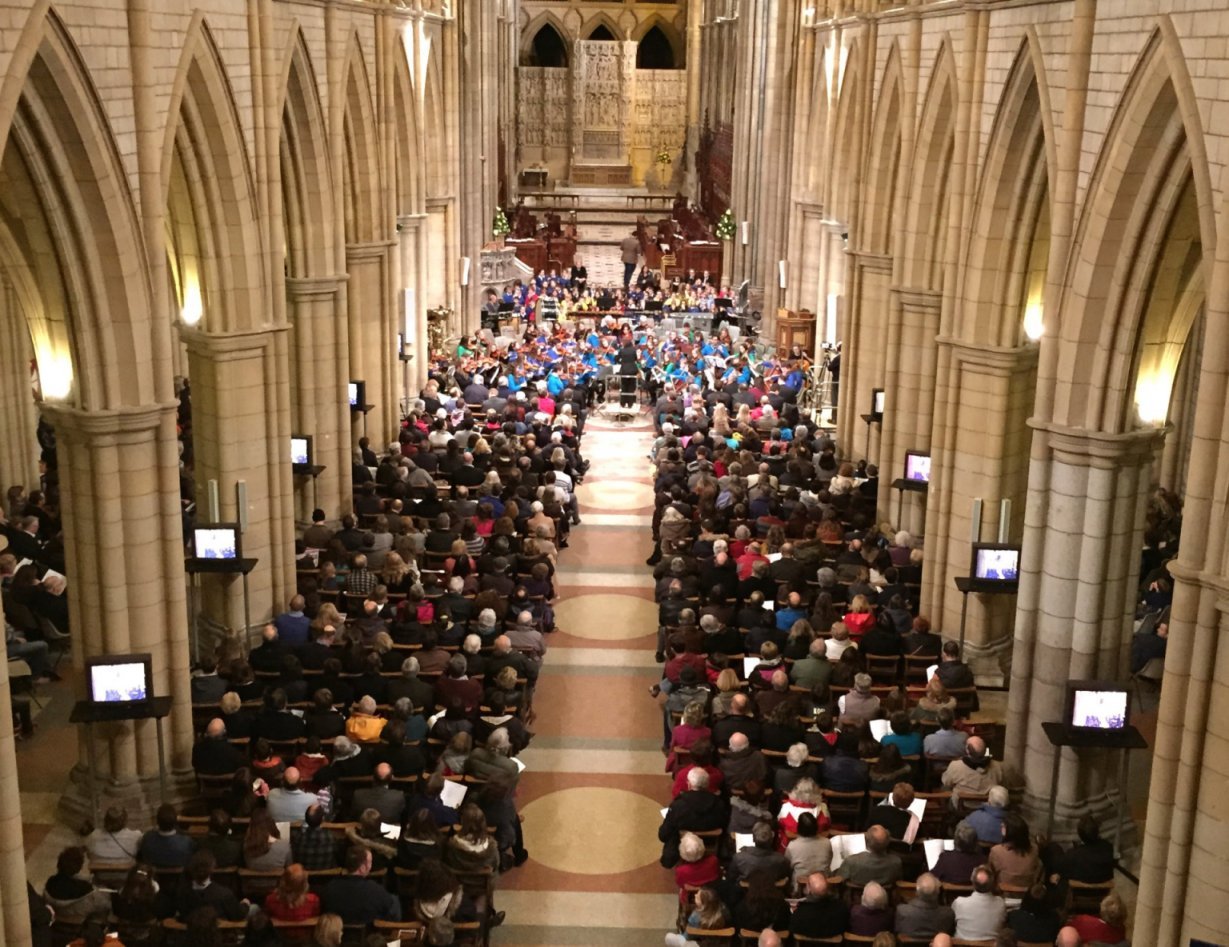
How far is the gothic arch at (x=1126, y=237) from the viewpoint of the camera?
11.3m

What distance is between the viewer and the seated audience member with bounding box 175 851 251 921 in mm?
10648

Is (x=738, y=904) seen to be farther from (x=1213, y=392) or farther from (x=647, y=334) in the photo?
(x=647, y=334)

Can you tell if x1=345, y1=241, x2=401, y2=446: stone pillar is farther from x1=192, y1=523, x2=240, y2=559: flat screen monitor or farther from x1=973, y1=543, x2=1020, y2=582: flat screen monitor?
x1=973, y1=543, x2=1020, y2=582: flat screen monitor

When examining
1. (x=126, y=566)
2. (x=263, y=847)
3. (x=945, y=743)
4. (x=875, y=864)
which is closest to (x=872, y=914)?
(x=875, y=864)

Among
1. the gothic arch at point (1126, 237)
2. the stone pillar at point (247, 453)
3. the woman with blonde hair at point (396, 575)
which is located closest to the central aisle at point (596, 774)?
the woman with blonde hair at point (396, 575)

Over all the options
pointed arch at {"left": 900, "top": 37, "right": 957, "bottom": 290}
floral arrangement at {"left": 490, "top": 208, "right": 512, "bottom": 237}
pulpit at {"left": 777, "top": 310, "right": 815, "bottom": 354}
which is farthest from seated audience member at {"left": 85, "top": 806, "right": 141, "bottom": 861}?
floral arrangement at {"left": 490, "top": 208, "right": 512, "bottom": 237}

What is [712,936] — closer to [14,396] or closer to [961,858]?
[961,858]

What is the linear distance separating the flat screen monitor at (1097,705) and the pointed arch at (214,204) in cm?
962

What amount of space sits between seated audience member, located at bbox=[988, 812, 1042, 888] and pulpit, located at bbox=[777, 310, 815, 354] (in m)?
22.6

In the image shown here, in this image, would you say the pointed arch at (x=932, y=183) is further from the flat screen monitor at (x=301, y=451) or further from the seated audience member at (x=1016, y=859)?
the seated audience member at (x=1016, y=859)

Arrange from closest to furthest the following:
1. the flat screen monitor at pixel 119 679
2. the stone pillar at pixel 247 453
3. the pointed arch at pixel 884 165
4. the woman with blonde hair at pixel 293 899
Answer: the woman with blonde hair at pixel 293 899
the flat screen monitor at pixel 119 679
the stone pillar at pixel 247 453
the pointed arch at pixel 884 165

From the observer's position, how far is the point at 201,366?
54.1 ft

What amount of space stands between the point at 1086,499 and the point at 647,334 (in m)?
24.0

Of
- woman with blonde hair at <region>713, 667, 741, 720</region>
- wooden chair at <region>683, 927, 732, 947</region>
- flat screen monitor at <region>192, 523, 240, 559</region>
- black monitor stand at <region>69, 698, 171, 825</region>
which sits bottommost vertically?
wooden chair at <region>683, 927, 732, 947</region>
